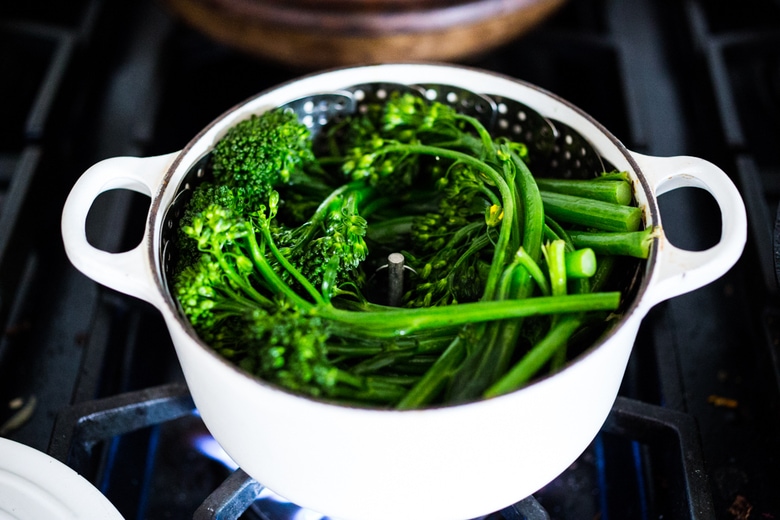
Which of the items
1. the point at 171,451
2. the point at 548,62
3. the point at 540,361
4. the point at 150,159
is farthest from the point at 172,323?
the point at 548,62

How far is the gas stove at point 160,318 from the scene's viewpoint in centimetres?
87

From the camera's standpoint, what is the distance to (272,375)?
0.62 m

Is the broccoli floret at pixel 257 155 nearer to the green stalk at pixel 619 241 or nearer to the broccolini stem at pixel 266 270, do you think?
the broccolini stem at pixel 266 270

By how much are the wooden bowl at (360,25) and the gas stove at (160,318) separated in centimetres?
26

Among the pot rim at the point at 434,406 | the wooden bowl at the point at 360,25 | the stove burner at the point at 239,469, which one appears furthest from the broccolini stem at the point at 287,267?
the wooden bowl at the point at 360,25

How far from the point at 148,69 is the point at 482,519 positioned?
1047 mm

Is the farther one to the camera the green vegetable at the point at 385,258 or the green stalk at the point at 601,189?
the green stalk at the point at 601,189

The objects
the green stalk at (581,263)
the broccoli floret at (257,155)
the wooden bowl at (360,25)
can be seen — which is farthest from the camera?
the wooden bowl at (360,25)

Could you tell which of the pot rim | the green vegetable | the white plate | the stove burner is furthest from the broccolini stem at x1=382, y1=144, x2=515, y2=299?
the white plate

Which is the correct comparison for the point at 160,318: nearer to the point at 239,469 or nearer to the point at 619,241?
the point at 239,469

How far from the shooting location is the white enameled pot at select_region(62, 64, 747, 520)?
588mm

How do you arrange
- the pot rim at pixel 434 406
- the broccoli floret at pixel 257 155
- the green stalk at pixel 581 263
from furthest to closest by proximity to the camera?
1. the broccoli floret at pixel 257 155
2. the green stalk at pixel 581 263
3. the pot rim at pixel 434 406

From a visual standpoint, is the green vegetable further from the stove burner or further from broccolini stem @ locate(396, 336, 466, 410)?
the stove burner

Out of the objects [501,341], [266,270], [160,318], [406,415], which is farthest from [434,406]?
[160,318]
